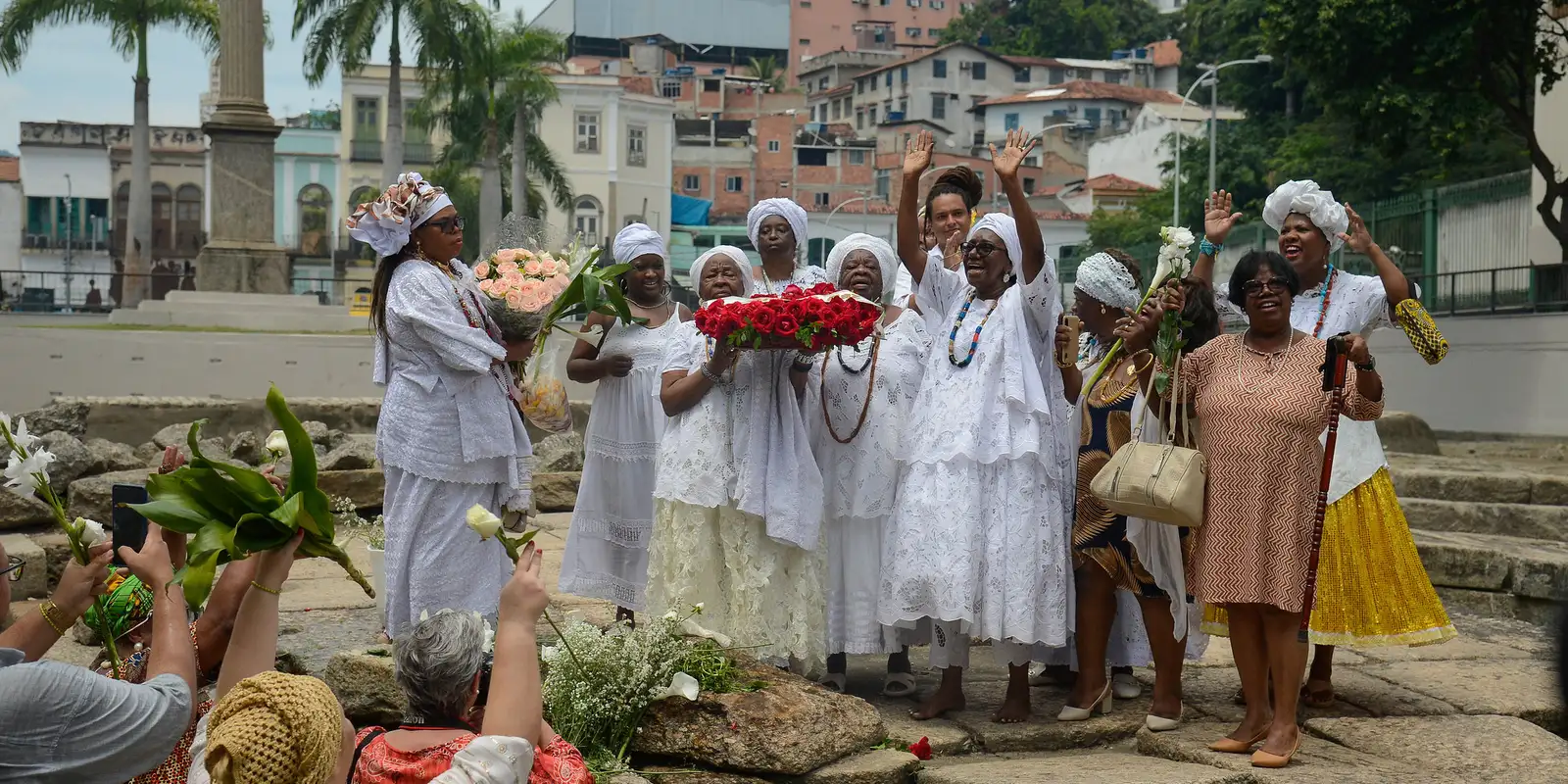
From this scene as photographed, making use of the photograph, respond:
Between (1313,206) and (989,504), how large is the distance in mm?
1740

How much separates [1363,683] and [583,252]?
3.67m

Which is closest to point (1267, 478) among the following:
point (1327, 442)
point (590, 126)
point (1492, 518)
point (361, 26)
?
point (1327, 442)

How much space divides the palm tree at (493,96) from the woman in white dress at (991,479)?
26.0 meters

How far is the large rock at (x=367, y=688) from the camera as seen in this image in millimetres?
5320

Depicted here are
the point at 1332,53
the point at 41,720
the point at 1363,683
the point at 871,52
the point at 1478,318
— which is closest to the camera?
the point at 41,720

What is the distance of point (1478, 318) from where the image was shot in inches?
615

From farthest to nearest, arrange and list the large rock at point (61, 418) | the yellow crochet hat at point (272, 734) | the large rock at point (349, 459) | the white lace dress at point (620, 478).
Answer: the large rock at point (61, 418)
the large rock at point (349, 459)
the white lace dress at point (620, 478)
the yellow crochet hat at point (272, 734)

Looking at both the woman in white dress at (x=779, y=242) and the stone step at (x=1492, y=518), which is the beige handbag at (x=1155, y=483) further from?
the stone step at (x=1492, y=518)

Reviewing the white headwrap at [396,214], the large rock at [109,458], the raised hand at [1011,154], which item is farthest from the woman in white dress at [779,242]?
the large rock at [109,458]

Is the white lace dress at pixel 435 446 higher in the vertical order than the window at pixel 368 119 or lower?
lower

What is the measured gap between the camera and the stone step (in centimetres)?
949

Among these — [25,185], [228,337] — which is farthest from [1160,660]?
[25,185]

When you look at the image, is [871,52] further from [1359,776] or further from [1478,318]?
[1359,776]

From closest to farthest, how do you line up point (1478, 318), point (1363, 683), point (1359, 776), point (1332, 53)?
point (1359, 776)
point (1363, 683)
point (1478, 318)
point (1332, 53)
